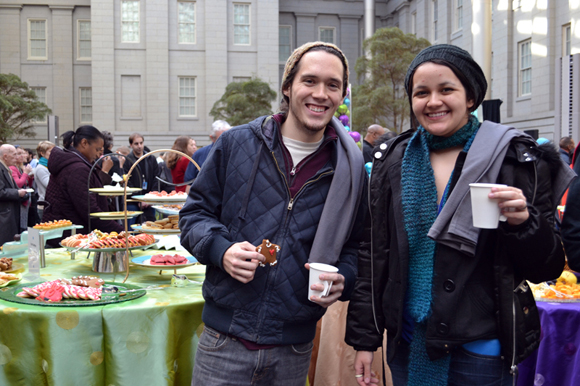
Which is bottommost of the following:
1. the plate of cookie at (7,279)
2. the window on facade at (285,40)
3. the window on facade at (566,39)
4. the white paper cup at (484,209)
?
the plate of cookie at (7,279)

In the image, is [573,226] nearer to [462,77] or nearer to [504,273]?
[504,273]

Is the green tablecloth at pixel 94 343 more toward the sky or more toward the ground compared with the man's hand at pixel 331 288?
more toward the ground

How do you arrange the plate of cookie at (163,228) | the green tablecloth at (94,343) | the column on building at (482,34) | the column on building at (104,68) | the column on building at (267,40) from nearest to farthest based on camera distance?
the green tablecloth at (94,343) → the plate of cookie at (163,228) → the column on building at (482,34) → the column on building at (104,68) → the column on building at (267,40)

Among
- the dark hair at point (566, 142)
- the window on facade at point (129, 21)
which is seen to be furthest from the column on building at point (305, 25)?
the dark hair at point (566, 142)

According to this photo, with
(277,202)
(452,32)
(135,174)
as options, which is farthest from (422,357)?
(452,32)

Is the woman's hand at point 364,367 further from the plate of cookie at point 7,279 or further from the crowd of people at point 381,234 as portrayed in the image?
the plate of cookie at point 7,279

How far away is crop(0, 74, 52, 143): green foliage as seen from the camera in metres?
24.8

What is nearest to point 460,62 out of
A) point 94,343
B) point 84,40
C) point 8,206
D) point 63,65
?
point 94,343

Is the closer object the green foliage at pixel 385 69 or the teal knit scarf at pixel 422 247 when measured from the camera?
the teal knit scarf at pixel 422 247

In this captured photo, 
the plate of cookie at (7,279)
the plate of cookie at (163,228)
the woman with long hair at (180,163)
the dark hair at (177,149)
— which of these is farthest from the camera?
the woman with long hair at (180,163)

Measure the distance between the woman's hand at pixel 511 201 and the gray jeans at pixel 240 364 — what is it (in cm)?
93

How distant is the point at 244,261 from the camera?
1718 millimetres

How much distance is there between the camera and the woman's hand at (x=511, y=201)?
1.45m

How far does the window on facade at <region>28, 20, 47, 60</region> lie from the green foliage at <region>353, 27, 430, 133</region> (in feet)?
66.3
